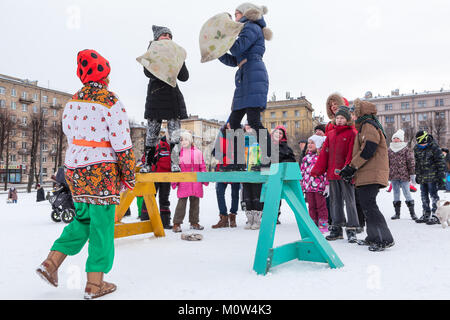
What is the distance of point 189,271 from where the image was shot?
3.47 m

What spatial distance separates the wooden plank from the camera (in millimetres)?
5125

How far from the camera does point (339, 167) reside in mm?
4832

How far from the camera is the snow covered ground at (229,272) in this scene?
2.74 meters

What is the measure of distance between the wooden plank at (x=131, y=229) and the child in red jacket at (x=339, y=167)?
8.90ft

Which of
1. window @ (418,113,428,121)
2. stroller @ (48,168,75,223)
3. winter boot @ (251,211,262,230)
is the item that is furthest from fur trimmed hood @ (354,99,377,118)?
window @ (418,113,428,121)

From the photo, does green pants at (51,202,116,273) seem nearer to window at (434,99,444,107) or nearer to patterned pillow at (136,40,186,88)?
patterned pillow at (136,40,186,88)

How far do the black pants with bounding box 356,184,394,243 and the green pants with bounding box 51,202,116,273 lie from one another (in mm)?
3146

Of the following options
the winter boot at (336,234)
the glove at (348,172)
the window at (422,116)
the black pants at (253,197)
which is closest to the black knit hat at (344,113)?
the glove at (348,172)

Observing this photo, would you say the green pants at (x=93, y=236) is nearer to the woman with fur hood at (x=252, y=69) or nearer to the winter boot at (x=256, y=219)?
the woman with fur hood at (x=252, y=69)

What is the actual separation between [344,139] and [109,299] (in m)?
3.69

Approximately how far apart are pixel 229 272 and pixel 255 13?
3.01 meters
